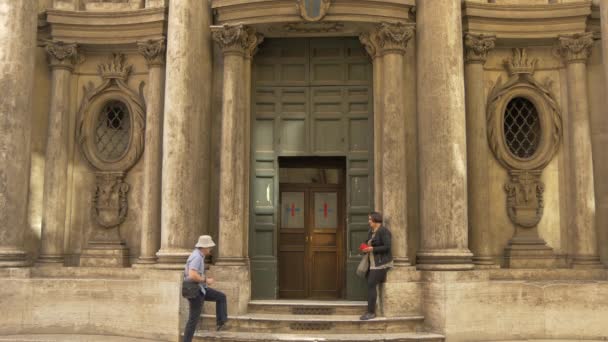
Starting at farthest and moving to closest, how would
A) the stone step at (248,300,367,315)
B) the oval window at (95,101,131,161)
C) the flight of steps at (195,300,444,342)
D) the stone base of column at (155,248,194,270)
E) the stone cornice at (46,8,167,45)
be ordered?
the oval window at (95,101,131,161)
the stone cornice at (46,8,167,45)
the stone base of column at (155,248,194,270)
the stone step at (248,300,367,315)
the flight of steps at (195,300,444,342)

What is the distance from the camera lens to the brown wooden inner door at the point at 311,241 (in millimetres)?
13867

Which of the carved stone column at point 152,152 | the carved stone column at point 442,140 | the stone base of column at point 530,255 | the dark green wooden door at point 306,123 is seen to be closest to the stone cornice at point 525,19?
the carved stone column at point 442,140

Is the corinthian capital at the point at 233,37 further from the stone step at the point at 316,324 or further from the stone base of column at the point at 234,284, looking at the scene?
the stone step at the point at 316,324

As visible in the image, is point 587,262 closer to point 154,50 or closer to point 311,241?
point 311,241

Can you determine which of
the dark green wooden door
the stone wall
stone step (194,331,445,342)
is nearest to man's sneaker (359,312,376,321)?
stone step (194,331,445,342)

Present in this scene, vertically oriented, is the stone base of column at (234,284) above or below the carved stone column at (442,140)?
below

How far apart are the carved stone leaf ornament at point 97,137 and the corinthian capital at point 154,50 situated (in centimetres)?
78

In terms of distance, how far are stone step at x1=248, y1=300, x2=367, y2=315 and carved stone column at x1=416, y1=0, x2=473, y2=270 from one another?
1550 mm

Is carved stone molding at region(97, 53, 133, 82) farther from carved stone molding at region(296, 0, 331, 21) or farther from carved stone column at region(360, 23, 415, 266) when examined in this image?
carved stone column at region(360, 23, 415, 266)

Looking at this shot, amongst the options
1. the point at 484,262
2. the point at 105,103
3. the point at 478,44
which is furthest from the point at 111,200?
the point at 478,44

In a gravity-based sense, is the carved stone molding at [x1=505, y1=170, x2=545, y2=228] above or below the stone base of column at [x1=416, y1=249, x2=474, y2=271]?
above

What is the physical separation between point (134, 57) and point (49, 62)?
194 centimetres

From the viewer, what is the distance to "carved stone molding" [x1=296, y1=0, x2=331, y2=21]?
12422mm

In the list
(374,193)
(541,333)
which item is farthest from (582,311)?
(374,193)
